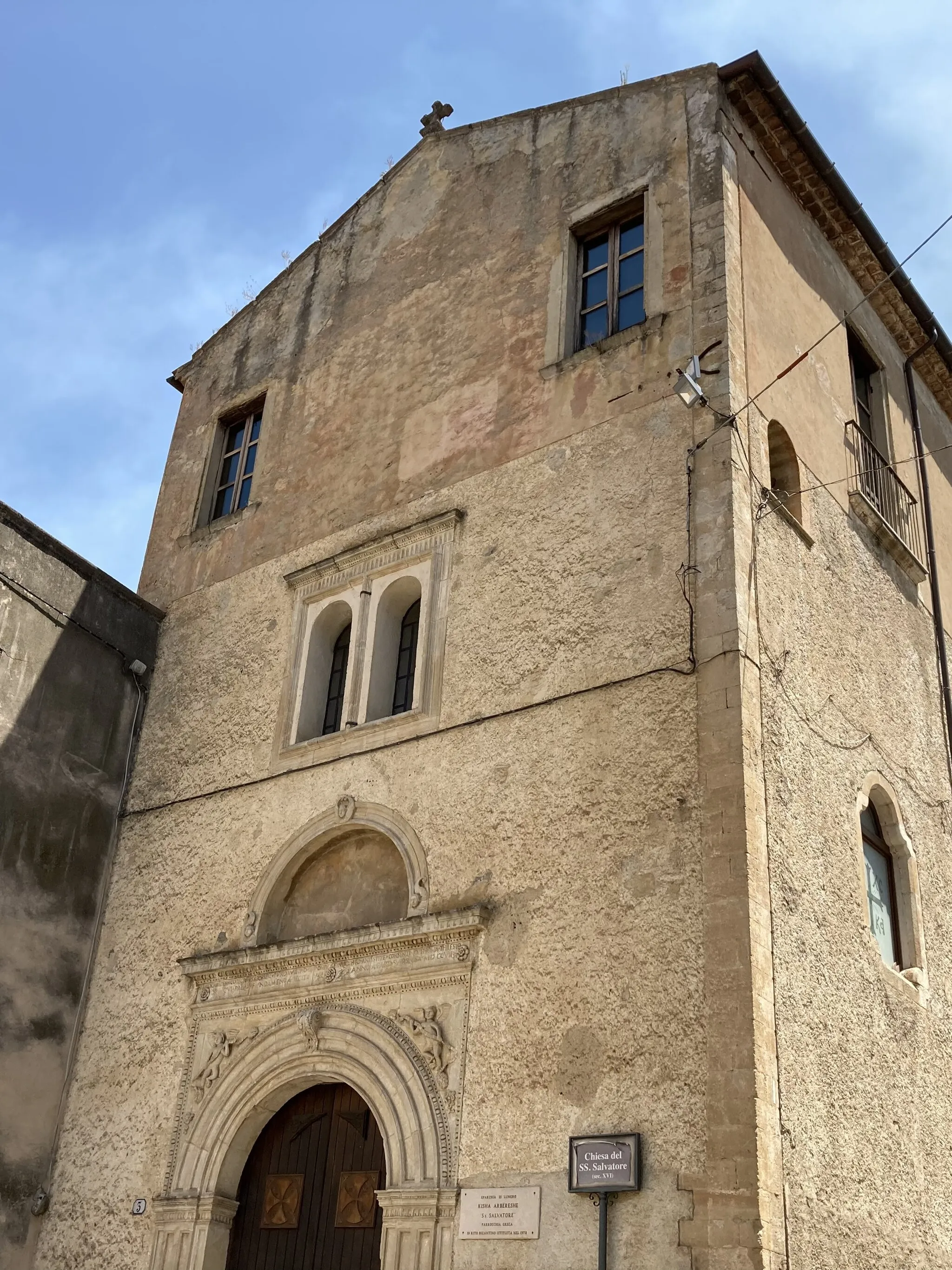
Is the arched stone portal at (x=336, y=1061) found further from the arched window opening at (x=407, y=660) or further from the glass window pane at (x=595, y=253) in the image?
the glass window pane at (x=595, y=253)

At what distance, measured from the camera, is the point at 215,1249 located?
8984 mm

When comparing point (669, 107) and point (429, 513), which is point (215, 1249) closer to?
point (429, 513)

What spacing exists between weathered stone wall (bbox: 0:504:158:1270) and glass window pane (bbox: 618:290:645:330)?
542cm

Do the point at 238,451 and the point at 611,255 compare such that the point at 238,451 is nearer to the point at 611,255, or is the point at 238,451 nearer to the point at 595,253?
the point at 595,253

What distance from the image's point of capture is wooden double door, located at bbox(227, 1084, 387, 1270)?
8.56 meters

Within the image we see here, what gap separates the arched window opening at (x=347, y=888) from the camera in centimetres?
955

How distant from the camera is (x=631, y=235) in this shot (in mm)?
11102

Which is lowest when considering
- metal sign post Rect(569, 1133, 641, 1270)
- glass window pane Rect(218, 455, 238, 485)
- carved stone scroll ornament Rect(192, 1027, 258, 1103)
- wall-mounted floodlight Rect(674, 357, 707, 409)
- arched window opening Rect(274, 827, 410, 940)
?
metal sign post Rect(569, 1133, 641, 1270)

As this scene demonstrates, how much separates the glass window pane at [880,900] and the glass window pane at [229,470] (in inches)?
292

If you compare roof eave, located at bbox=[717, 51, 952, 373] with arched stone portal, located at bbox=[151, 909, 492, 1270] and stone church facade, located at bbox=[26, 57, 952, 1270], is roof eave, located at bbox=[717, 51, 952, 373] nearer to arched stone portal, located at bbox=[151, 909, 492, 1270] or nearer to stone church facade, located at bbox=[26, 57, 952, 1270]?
stone church facade, located at bbox=[26, 57, 952, 1270]

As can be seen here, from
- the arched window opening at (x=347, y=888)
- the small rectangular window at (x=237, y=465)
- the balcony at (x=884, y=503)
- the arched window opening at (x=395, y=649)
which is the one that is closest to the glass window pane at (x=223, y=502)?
the small rectangular window at (x=237, y=465)

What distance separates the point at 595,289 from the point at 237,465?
4451mm

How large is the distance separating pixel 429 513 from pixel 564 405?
4.78 ft

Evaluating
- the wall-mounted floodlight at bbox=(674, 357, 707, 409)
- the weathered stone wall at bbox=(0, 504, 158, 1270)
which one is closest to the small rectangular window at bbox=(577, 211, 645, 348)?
the wall-mounted floodlight at bbox=(674, 357, 707, 409)
